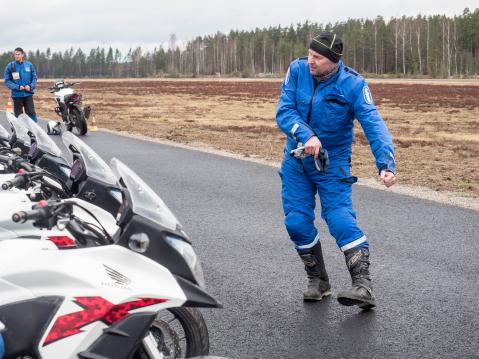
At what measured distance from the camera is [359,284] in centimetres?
529

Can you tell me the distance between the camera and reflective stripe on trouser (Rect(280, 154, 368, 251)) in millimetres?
5340

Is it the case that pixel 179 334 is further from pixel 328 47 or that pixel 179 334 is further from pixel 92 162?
pixel 328 47

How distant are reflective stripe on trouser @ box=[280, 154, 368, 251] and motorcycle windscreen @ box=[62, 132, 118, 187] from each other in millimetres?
1727

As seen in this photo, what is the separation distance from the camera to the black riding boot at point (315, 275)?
5.66 m

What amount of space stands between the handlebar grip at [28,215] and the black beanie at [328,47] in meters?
2.73

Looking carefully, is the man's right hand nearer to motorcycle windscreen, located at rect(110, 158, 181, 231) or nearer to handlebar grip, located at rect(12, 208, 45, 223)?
motorcycle windscreen, located at rect(110, 158, 181, 231)

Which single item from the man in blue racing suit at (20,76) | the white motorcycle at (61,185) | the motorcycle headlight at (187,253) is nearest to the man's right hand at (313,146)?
the white motorcycle at (61,185)

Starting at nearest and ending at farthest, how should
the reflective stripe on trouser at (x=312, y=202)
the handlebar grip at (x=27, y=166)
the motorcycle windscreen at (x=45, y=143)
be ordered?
the handlebar grip at (x=27, y=166) < the reflective stripe on trouser at (x=312, y=202) < the motorcycle windscreen at (x=45, y=143)

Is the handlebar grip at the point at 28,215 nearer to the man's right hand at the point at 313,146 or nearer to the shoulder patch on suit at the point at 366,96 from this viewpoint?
the man's right hand at the point at 313,146

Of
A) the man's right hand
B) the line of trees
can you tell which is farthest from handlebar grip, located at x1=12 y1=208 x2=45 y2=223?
the line of trees

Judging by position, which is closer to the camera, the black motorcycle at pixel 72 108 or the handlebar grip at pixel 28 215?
the handlebar grip at pixel 28 215

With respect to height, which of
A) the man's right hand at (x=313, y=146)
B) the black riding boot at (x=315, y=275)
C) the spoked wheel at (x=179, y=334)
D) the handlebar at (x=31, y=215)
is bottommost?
the black riding boot at (x=315, y=275)

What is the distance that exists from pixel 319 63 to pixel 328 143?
0.60 metres

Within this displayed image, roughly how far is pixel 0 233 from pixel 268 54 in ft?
523
